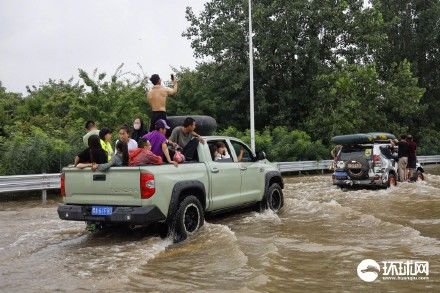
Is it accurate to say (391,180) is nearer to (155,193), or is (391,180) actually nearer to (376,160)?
(376,160)

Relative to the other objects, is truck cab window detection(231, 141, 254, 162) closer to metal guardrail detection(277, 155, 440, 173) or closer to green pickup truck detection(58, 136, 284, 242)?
green pickup truck detection(58, 136, 284, 242)

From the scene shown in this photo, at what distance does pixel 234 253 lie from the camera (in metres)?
6.92

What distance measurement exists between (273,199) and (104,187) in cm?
471

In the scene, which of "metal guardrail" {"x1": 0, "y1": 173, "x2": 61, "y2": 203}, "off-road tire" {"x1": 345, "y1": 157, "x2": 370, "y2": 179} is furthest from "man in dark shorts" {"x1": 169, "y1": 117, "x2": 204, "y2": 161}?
"off-road tire" {"x1": 345, "y1": 157, "x2": 370, "y2": 179}

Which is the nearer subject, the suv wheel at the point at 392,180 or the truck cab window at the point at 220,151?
the truck cab window at the point at 220,151

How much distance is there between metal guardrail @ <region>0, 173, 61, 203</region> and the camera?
43.8 feet

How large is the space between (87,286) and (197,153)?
3880 mm

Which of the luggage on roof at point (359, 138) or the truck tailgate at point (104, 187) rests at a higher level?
the luggage on roof at point (359, 138)

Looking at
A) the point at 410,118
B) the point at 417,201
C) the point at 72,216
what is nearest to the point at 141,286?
the point at 72,216

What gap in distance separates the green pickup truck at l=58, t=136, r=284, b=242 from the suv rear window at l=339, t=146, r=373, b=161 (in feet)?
24.0

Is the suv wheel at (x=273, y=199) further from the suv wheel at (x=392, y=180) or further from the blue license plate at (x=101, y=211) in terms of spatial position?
the suv wheel at (x=392, y=180)

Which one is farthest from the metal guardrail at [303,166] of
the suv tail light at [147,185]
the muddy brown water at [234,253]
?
the suv tail light at [147,185]

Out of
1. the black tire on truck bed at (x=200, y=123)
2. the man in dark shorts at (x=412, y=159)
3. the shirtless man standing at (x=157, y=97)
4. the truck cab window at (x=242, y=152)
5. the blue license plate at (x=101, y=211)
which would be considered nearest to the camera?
the blue license plate at (x=101, y=211)

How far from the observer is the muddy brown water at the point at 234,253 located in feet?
18.3
